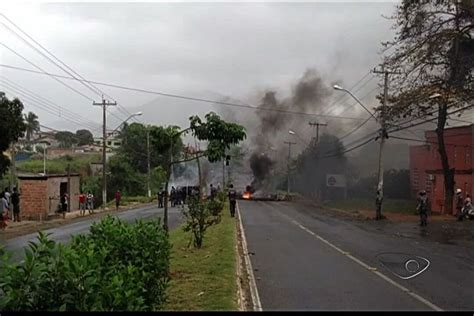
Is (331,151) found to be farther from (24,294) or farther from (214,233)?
(24,294)

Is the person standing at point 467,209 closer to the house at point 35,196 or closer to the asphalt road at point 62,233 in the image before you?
the asphalt road at point 62,233

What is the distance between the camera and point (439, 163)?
1582 inches

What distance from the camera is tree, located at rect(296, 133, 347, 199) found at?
60219 mm

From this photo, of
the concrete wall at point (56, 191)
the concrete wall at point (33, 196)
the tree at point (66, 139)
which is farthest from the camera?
the tree at point (66, 139)

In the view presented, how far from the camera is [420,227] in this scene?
25.3m

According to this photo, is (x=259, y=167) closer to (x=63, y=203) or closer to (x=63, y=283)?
(x=63, y=203)

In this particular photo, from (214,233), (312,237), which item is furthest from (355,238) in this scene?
(214,233)

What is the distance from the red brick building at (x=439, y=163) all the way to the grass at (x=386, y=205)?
1.45 meters

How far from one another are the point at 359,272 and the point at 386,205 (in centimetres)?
3330

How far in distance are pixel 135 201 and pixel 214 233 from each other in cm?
3609

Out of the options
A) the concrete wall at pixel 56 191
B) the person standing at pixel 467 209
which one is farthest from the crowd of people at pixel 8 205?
the person standing at pixel 467 209

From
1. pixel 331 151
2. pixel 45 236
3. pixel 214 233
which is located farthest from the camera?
pixel 331 151

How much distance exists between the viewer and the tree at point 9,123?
22378 millimetres

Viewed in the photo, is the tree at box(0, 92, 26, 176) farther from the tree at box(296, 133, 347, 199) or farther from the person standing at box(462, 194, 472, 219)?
the tree at box(296, 133, 347, 199)
